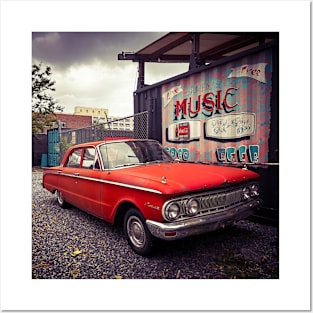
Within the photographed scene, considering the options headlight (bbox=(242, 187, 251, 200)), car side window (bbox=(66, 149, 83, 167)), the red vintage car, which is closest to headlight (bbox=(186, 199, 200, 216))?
the red vintage car

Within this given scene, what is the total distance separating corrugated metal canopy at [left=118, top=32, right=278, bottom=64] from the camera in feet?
7.52

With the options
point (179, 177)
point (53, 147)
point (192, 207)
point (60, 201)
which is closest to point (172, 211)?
point (192, 207)

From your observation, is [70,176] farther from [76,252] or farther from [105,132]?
[76,252]

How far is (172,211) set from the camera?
1.72 meters

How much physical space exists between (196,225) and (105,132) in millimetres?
1461

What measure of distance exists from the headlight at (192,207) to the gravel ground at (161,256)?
339mm

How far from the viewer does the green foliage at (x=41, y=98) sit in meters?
2.19

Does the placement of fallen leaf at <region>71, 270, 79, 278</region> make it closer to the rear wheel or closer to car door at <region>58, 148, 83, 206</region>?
car door at <region>58, 148, 83, 206</region>

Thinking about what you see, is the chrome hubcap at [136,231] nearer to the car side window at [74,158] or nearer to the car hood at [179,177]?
the car hood at [179,177]

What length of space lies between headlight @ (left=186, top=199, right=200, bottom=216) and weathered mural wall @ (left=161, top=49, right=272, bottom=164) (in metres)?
1.00

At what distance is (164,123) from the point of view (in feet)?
10.9
